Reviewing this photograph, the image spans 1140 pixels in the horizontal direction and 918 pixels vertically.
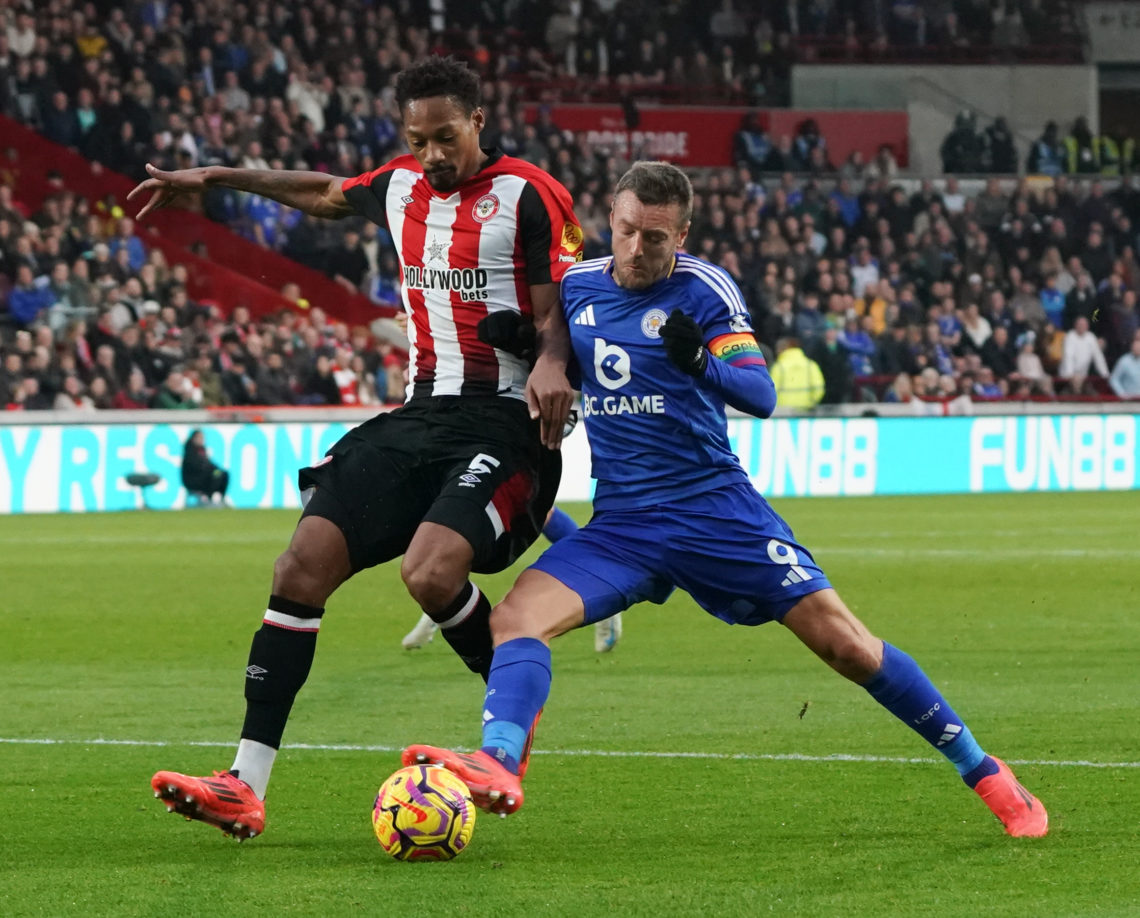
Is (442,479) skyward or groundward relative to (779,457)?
skyward

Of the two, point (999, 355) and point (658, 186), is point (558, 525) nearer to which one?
point (658, 186)

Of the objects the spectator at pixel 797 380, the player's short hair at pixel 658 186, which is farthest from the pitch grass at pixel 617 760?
the spectator at pixel 797 380

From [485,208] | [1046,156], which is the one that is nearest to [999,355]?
[1046,156]

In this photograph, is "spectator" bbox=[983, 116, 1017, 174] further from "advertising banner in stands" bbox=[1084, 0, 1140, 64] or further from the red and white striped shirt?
the red and white striped shirt

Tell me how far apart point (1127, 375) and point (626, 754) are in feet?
63.2

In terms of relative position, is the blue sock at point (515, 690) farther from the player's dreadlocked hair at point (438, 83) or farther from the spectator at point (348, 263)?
the spectator at point (348, 263)

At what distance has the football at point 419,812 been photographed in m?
4.61

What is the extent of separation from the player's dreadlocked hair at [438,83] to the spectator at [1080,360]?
19.9 m

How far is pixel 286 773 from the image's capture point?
6.11 meters

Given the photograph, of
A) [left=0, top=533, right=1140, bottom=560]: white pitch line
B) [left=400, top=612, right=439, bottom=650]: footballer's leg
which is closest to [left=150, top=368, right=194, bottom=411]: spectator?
[left=0, top=533, right=1140, bottom=560]: white pitch line

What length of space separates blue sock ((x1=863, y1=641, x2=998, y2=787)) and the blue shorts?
28 cm

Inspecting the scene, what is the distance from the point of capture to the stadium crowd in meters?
20.4

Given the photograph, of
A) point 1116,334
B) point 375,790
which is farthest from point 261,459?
point 375,790

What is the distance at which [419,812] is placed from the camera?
4629 mm
